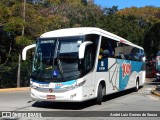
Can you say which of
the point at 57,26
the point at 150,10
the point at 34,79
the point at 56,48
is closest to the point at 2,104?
the point at 34,79

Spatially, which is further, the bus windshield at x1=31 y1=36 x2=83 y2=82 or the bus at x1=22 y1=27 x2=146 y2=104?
the bus windshield at x1=31 y1=36 x2=83 y2=82

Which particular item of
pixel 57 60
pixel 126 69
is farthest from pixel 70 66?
pixel 126 69

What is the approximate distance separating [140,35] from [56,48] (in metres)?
40.2

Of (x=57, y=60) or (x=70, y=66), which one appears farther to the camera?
(x=57, y=60)

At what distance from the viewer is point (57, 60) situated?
13516 mm

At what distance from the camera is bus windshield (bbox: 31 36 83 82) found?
43.8 ft

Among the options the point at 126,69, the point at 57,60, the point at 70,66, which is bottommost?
the point at 126,69

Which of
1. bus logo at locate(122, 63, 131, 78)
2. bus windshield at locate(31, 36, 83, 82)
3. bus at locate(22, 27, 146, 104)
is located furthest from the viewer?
bus logo at locate(122, 63, 131, 78)

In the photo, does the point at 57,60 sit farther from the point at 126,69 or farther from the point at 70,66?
the point at 126,69

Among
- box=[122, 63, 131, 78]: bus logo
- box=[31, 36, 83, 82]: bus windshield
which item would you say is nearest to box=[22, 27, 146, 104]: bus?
box=[31, 36, 83, 82]: bus windshield

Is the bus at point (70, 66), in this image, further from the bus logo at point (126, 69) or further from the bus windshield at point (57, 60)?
the bus logo at point (126, 69)

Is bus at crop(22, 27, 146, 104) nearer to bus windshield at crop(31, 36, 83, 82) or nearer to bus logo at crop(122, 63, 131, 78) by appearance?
bus windshield at crop(31, 36, 83, 82)

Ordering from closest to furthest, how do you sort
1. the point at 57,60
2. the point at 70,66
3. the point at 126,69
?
the point at 70,66 → the point at 57,60 → the point at 126,69

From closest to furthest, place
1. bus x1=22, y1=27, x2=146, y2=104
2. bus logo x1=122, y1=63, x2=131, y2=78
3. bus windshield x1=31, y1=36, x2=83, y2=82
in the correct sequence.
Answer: bus x1=22, y1=27, x2=146, y2=104 < bus windshield x1=31, y1=36, x2=83, y2=82 < bus logo x1=122, y1=63, x2=131, y2=78
